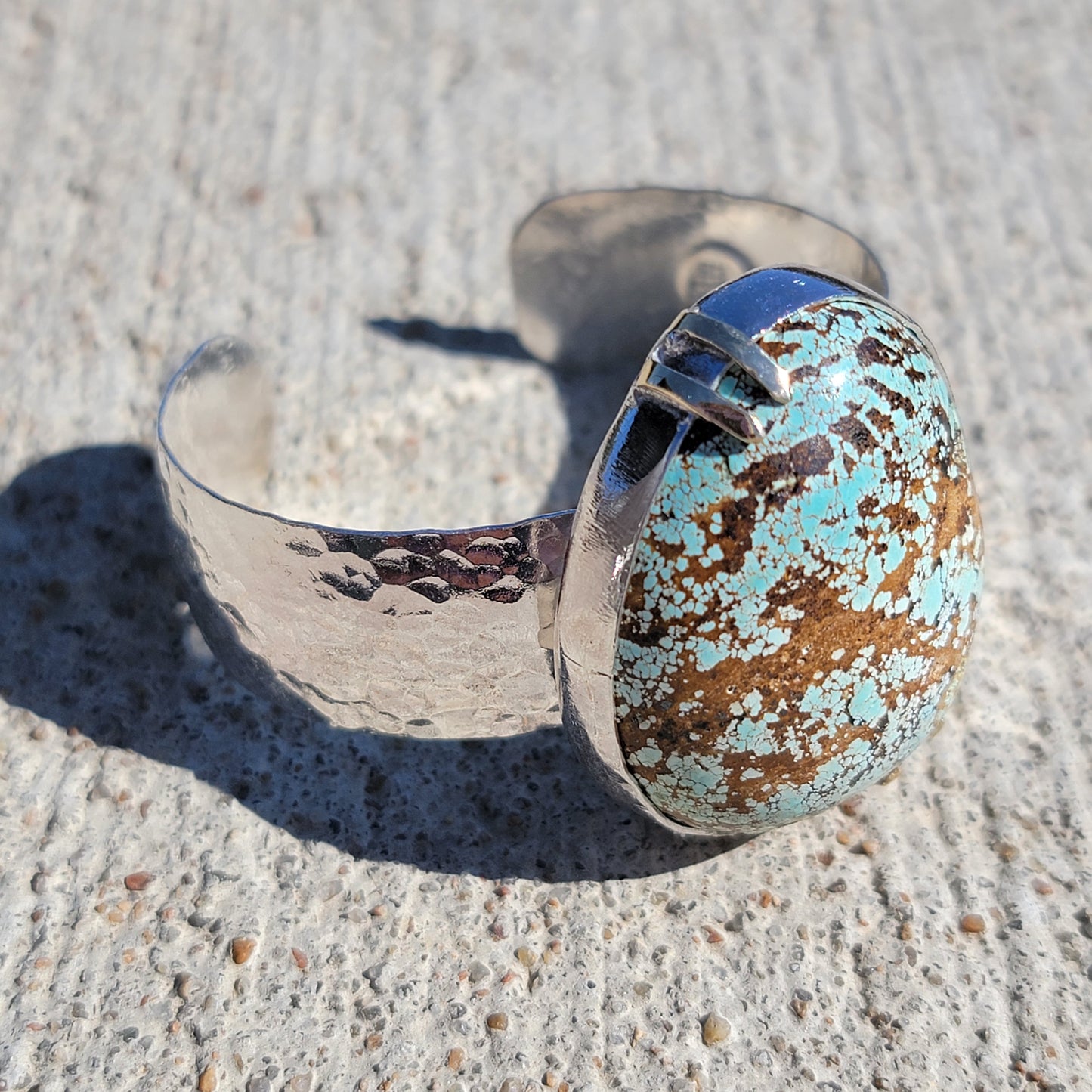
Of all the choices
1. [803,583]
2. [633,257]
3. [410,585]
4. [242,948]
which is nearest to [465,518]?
[633,257]

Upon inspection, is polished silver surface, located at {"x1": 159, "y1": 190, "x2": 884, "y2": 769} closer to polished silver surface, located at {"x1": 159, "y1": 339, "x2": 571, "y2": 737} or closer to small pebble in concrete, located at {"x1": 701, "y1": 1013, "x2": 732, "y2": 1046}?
polished silver surface, located at {"x1": 159, "y1": 339, "x2": 571, "y2": 737}

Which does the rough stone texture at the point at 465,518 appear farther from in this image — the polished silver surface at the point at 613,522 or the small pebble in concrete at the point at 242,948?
the polished silver surface at the point at 613,522

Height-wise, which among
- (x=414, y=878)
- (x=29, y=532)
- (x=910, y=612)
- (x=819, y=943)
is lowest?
(x=29, y=532)

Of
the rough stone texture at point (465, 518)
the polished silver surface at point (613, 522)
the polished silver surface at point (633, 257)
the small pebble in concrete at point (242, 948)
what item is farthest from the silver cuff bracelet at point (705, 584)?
the polished silver surface at point (633, 257)

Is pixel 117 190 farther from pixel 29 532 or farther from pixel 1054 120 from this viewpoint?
pixel 1054 120

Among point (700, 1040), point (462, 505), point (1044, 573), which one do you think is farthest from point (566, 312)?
point (700, 1040)

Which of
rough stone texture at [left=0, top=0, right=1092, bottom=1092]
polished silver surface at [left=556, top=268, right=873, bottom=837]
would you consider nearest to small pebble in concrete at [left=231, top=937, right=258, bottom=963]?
rough stone texture at [left=0, top=0, right=1092, bottom=1092]
